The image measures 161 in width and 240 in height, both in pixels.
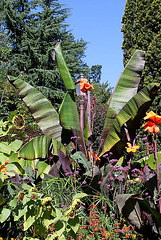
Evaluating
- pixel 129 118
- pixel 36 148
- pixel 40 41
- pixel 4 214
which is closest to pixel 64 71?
pixel 129 118

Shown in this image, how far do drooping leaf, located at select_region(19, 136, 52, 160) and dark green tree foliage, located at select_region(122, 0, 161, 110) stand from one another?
4.72 meters

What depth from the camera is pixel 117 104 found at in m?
4.52

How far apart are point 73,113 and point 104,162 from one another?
38.5 inches

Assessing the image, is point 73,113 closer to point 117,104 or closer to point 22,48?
point 117,104

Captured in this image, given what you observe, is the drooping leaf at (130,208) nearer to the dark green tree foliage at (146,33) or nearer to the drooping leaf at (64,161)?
the drooping leaf at (64,161)

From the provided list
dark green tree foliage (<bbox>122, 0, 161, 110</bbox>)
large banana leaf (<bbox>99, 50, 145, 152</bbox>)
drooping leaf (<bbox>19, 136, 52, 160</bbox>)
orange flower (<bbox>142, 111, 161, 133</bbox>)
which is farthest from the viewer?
dark green tree foliage (<bbox>122, 0, 161, 110</bbox>)

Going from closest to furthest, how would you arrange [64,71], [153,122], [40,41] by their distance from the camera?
[153,122]
[64,71]
[40,41]

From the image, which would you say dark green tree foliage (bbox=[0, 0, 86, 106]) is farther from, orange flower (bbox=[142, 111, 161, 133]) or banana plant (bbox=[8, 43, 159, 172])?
orange flower (bbox=[142, 111, 161, 133])

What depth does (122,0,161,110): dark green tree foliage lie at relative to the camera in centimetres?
795

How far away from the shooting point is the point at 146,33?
8.20 meters

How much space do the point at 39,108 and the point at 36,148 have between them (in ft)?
3.90

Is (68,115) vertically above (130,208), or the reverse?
(68,115)

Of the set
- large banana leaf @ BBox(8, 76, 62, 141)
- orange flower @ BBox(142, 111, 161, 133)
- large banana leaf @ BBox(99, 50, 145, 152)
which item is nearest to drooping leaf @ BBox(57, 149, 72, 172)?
large banana leaf @ BBox(8, 76, 62, 141)

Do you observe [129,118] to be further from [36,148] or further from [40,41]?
[40,41]
